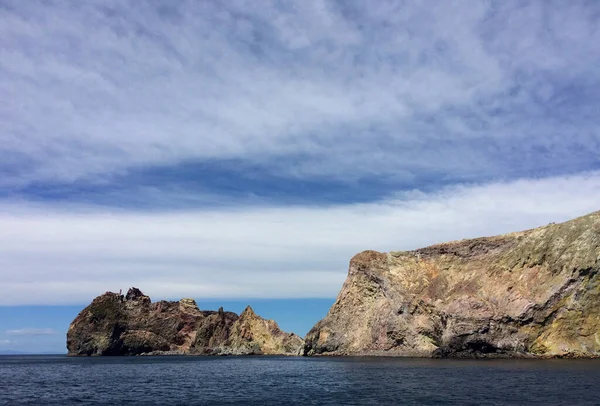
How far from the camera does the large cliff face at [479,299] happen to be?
91438 mm

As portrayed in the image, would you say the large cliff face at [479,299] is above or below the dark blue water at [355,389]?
above

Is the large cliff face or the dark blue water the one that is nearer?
the dark blue water

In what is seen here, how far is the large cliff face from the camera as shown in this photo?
3600 inches

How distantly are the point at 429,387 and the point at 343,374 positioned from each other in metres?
22.5

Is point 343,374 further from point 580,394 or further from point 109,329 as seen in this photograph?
point 109,329

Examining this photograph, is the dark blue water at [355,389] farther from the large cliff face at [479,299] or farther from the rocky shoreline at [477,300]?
the large cliff face at [479,299]

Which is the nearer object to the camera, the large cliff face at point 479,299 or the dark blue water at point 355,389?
the dark blue water at point 355,389

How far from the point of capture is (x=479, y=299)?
103 metres

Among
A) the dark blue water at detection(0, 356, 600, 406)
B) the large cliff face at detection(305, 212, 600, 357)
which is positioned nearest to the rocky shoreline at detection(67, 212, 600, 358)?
the large cliff face at detection(305, 212, 600, 357)

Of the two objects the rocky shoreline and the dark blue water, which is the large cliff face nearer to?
the rocky shoreline

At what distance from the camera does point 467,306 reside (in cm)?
10256

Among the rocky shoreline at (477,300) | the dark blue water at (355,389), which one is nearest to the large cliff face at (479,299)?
the rocky shoreline at (477,300)

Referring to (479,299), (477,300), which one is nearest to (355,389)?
(477,300)

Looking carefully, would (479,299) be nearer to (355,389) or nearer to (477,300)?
(477,300)
